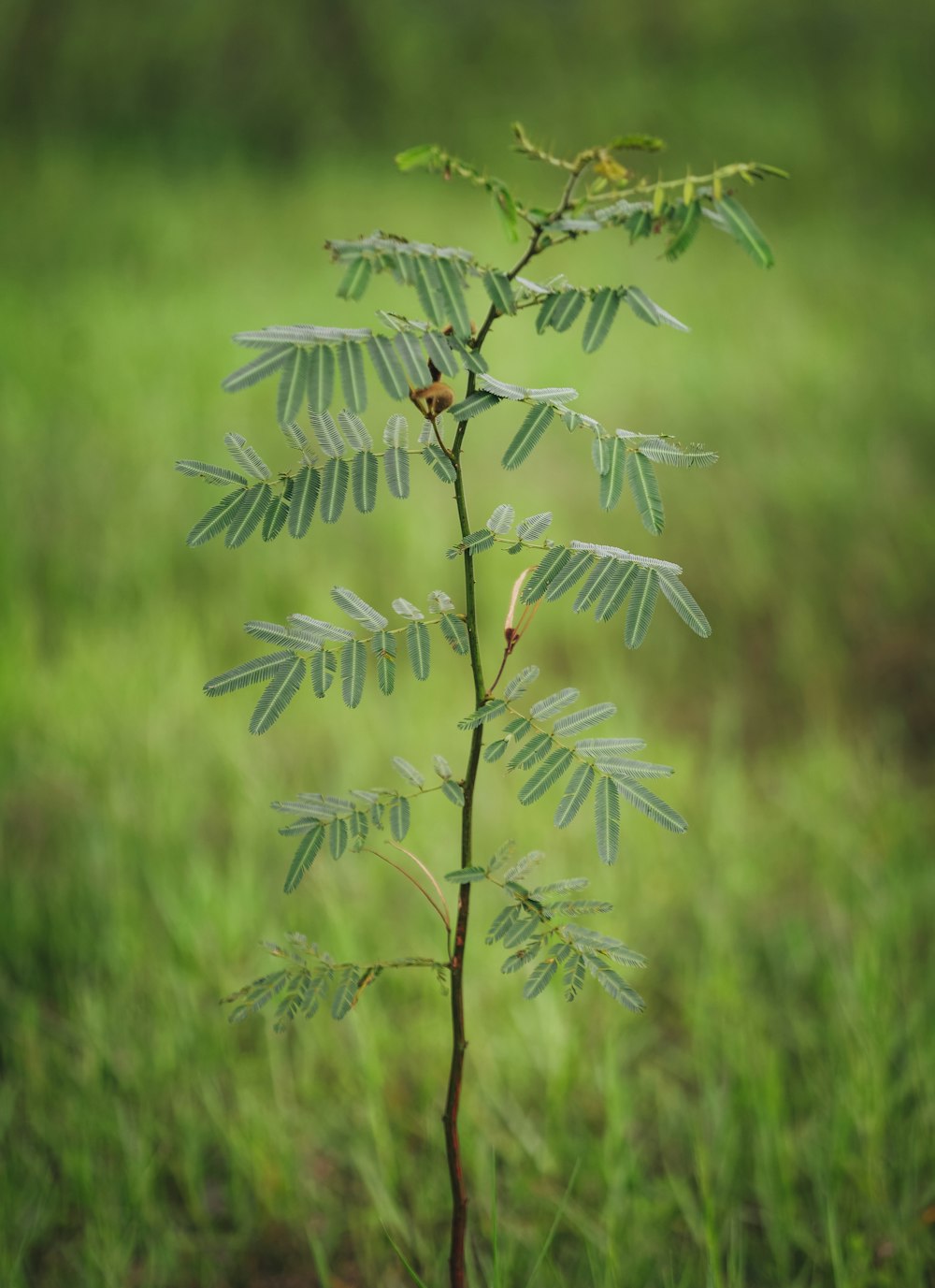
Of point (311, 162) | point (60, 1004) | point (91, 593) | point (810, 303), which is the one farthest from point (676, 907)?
point (311, 162)

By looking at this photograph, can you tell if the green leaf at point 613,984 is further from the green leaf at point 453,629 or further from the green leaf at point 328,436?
the green leaf at point 328,436

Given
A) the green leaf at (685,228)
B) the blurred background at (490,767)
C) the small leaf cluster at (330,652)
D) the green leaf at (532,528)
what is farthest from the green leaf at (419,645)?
the blurred background at (490,767)

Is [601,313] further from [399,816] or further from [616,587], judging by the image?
[399,816]

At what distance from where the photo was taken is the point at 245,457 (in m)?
0.66

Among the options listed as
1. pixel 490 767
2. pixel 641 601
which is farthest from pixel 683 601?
pixel 490 767

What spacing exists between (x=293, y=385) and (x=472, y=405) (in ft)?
0.40

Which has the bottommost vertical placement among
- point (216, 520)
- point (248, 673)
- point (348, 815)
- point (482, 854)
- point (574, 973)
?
point (482, 854)

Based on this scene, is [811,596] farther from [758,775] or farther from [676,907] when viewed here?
[676,907]

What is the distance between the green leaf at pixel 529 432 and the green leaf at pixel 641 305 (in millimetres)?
88

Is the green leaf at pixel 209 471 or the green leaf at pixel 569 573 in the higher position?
the green leaf at pixel 209 471

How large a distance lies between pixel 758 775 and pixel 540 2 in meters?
6.34

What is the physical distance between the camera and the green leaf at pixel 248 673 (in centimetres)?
63

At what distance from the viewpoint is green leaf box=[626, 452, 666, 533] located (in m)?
0.61

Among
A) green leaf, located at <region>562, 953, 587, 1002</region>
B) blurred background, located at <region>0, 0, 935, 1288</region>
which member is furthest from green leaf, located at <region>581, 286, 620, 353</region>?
blurred background, located at <region>0, 0, 935, 1288</region>
